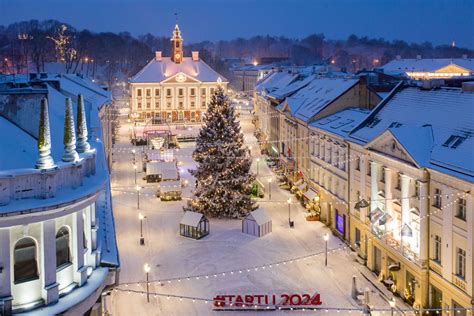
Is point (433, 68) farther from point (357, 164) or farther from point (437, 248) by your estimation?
point (437, 248)

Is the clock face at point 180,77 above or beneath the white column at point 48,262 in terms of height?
above

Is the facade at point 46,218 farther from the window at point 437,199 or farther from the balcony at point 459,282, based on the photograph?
the window at point 437,199

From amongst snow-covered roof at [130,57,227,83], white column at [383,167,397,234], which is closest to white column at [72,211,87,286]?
white column at [383,167,397,234]

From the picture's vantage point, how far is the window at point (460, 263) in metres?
22.8

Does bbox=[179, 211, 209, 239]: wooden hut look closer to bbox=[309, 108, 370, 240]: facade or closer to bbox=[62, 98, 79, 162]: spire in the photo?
bbox=[309, 108, 370, 240]: facade

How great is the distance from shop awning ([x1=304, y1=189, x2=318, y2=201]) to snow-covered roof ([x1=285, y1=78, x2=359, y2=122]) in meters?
5.74

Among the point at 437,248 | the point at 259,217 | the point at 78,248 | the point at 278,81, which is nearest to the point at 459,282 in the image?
the point at 437,248

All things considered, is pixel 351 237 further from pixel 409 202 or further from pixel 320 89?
pixel 320 89

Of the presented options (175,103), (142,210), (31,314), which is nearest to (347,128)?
(142,210)

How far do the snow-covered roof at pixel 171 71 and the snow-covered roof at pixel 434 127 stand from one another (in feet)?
247

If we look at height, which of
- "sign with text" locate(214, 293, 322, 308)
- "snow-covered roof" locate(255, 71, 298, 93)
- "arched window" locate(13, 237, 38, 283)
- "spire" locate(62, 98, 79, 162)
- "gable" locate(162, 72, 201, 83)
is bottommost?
"sign with text" locate(214, 293, 322, 308)

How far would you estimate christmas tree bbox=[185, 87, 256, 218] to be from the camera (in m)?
41.8

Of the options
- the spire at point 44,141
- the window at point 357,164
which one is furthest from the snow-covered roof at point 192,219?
the spire at point 44,141

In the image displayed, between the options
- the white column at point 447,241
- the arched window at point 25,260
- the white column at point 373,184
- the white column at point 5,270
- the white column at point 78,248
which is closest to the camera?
the white column at point 5,270
